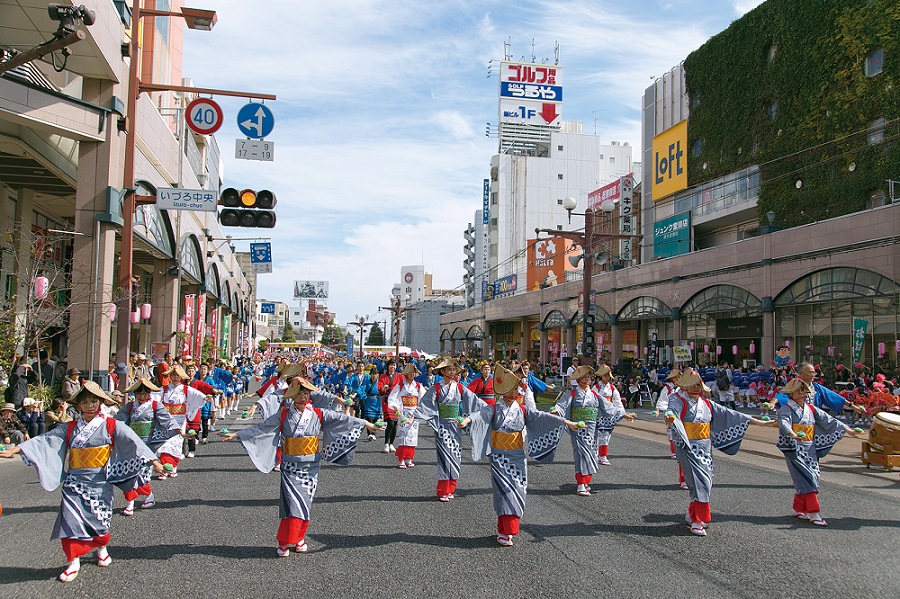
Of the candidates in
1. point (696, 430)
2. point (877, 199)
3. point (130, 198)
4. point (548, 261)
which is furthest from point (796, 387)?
point (548, 261)

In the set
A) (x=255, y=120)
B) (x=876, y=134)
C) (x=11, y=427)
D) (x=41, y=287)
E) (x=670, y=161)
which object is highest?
(x=670, y=161)

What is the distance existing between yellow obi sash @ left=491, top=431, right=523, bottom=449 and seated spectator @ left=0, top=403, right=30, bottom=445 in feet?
29.6

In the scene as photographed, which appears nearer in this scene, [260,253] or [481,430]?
[481,430]

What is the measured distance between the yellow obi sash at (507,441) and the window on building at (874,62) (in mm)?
27946

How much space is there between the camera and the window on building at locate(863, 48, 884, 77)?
27.2 metres

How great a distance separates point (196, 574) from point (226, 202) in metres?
8.60

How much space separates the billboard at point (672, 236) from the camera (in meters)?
40.0

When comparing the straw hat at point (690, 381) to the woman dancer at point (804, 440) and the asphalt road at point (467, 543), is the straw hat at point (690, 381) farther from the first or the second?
the asphalt road at point (467, 543)

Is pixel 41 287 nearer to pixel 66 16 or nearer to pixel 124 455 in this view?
pixel 66 16

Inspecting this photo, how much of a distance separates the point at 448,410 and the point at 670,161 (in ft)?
121

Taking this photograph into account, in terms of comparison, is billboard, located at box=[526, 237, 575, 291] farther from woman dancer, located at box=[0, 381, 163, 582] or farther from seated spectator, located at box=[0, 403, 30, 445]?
woman dancer, located at box=[0, 381, 163, 582]

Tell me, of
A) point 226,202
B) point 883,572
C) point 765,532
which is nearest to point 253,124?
point 226,202

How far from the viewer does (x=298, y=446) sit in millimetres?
6840

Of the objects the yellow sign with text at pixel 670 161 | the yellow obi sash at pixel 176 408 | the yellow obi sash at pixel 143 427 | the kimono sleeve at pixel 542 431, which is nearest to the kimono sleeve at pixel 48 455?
the yellow obi sash at pixel 143 427
